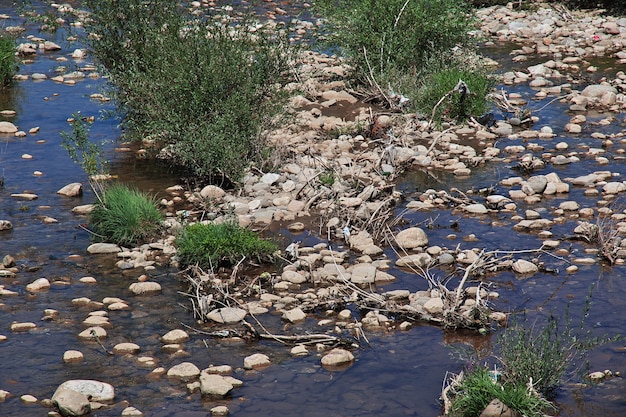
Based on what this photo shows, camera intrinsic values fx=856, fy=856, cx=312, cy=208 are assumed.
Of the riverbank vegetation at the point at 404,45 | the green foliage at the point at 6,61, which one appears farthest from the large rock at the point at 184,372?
the green foliage at the point at 6,61

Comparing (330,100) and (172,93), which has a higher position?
(172,93)

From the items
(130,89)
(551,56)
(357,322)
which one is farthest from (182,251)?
(551,56)

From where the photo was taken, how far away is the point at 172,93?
1078cm

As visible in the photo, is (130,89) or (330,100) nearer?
(130,89)

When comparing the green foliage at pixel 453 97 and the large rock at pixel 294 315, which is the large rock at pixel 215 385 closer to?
the large rock at pixel 294 315

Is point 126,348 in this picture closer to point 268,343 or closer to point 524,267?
point 268,343

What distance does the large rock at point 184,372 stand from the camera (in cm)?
639

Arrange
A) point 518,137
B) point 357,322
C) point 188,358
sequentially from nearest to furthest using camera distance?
point 188,358, point 357,322, point 518,137

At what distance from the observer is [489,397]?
5715 millimetres

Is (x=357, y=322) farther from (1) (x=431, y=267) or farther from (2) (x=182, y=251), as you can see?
(2) (x=182, y=251)

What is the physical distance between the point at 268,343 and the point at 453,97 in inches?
273

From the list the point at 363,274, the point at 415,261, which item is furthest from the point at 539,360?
the point at 415,261

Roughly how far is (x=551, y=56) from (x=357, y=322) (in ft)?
38.8

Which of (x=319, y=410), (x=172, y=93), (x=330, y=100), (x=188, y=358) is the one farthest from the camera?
(x=330, y=100)
